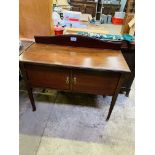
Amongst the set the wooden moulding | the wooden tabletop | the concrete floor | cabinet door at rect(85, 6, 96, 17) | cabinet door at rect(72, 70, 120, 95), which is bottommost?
the concrete floor

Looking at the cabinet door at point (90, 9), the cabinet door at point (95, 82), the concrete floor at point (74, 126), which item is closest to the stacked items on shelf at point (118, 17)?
the cabinet door at point (90, 9)

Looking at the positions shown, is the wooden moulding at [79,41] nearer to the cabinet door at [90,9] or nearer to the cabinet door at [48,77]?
the cabinet door at [48,77]

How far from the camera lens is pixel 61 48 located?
5.15ft

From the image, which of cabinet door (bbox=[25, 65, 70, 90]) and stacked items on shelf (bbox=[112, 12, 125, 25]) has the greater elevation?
stacked items on shelf (bbox=[112, 12, 125, 25])

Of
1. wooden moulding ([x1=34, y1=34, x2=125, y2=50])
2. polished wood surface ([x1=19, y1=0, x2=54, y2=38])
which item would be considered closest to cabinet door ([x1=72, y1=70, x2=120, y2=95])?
wooden moulding ([x1=34, y1=34, x2=125, y2=50])

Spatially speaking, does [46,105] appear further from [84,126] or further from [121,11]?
[121,11]

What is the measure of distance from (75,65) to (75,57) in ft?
0.48

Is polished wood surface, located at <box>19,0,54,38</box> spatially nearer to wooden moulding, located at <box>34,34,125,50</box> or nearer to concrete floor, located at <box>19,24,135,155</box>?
wooden moulding, located at <box>34,34,125,50</box>

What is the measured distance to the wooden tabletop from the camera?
130 cm

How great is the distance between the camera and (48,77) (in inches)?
58.3

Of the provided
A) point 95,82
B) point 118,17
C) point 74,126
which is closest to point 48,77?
point 95,82

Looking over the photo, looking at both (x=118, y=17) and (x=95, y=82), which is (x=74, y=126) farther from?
(x=118, y=17)
